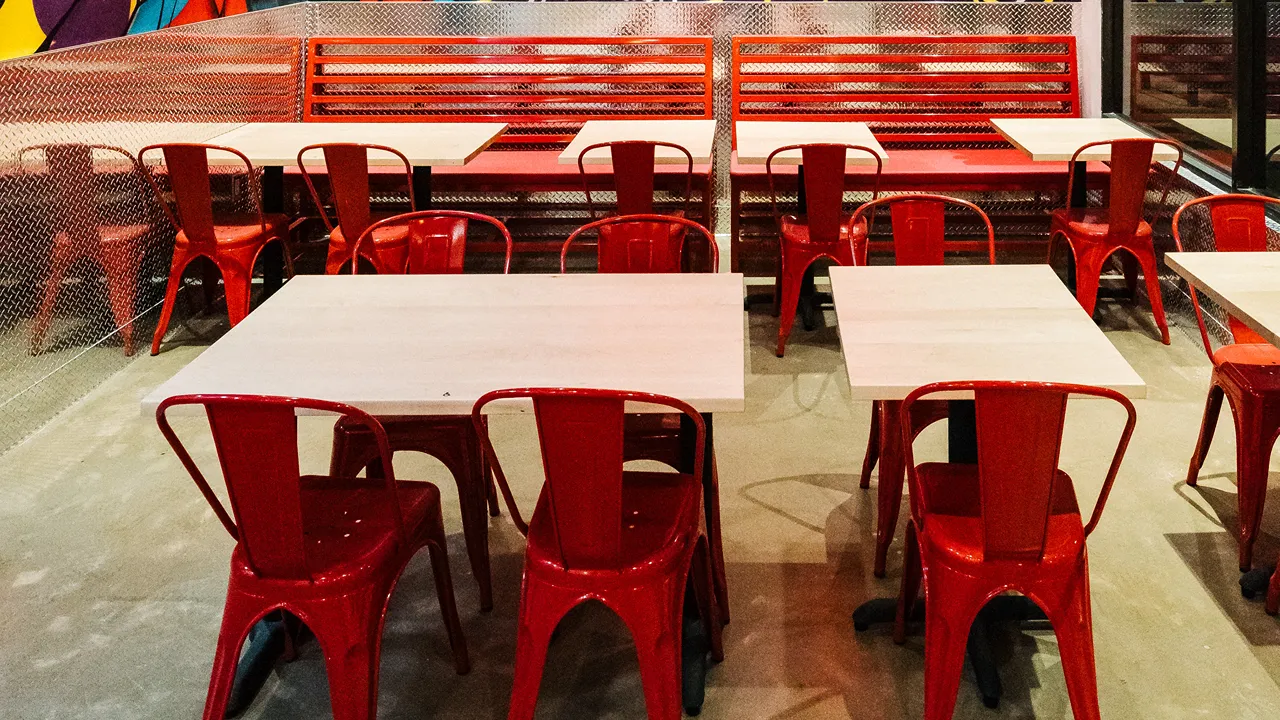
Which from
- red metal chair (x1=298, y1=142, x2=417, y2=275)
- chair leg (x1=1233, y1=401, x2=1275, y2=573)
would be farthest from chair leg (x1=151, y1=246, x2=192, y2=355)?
chair leg (x1=1233, y1=401, x2=1275, y2=573)

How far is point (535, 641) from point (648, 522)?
0.34 meters

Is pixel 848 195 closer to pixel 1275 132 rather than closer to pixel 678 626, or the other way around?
pixel 1275 132

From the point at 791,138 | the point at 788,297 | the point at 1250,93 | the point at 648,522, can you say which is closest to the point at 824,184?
the point at 788,297

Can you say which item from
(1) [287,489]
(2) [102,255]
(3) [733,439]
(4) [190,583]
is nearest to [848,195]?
(3) [733,439]

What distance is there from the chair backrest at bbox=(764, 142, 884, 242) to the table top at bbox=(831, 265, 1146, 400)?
1515mm

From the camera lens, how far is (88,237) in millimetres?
4582

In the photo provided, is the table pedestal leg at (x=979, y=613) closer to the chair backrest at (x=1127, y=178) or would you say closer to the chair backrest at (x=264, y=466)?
the chair backrest at (x=264, y=466)

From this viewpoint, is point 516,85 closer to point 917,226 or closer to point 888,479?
point 917,226

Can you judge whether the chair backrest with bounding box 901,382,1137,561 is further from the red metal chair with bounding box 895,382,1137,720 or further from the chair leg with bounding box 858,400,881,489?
the chair leg with bounding box 858,400,881,489

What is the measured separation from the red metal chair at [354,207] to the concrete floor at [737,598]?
834mm

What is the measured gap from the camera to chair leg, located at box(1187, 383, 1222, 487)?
10.6 ft

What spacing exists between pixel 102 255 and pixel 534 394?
3.49m

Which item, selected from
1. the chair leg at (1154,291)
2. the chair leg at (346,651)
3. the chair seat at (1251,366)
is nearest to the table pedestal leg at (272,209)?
the chair leg at (346,651)

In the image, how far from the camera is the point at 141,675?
2.64m
